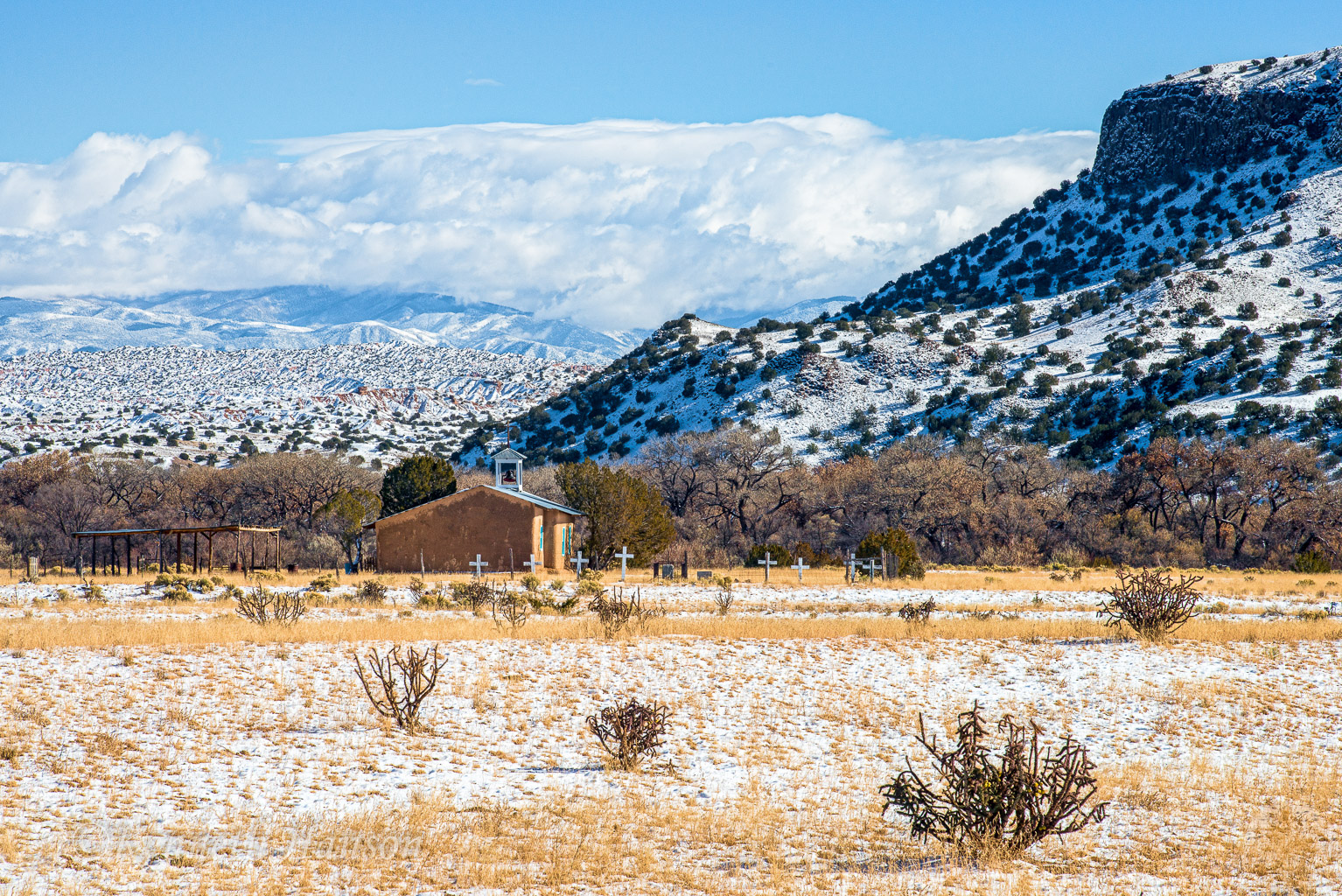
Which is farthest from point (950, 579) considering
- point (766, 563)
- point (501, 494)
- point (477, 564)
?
point (477, 564)

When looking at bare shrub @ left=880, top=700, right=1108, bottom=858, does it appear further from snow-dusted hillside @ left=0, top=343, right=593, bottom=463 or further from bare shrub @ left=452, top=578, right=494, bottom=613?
snow-dusted hillside @ left=0, top=343, right=593, bottom=463

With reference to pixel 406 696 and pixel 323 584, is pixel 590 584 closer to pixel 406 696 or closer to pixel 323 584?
pixel 323 584

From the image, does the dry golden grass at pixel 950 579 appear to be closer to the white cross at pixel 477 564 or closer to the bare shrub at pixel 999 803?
the white cross at pixel 477 564

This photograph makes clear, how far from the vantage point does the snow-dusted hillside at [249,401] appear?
113 meters

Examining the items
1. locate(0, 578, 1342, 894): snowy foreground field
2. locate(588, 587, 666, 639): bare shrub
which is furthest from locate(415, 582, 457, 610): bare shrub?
locate(588, 587, 666, 639): bare shrub

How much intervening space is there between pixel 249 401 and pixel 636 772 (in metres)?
150

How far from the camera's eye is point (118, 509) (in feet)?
217

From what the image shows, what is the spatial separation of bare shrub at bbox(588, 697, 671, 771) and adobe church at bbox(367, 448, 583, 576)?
97.6 feet

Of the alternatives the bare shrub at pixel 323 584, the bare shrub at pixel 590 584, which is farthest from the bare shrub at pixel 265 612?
the bare shrub at pixel 323 584

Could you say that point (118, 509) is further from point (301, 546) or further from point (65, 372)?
point (65, 372)

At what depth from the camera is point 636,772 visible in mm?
13383

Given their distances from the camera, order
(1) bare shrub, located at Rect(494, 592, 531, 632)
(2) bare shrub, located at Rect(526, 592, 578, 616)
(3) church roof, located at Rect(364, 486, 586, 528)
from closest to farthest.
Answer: (1) bare shrub, located at Rect(494, 592, 531, 632) → (2) bare shrub, located at Rect(526, 592, 578, 616) → (3) church roof, located at Rect(364, 486, 586, 528)

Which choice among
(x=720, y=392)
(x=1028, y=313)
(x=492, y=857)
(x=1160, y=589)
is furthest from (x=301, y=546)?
(x=1028, y=313)

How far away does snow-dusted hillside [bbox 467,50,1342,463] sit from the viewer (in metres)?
76.8
